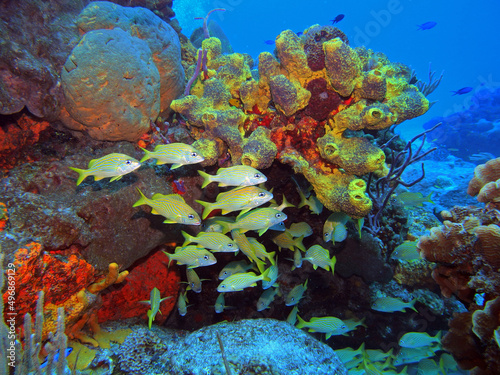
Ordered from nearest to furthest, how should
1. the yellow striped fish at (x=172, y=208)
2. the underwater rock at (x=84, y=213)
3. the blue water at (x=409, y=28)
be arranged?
1. the underwater rock at (x=84, y=213)
2. the yellow striped fish at (x=172, y=208)
3. the blue water at (x=409, y=28)

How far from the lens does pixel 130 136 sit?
3904 millimetres

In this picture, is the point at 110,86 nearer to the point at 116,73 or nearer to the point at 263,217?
the point at 116,73

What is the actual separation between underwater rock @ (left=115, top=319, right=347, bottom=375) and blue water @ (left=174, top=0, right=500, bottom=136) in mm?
70219

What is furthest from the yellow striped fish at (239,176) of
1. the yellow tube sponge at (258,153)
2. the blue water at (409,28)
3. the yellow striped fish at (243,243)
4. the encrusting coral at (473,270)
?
the blue water at (409,28)

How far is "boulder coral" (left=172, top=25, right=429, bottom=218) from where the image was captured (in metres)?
3.04

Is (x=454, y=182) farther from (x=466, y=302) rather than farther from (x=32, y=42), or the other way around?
(x=32, y=42)

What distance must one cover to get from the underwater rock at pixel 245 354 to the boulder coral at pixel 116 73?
10.6ft

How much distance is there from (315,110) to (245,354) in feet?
10.9

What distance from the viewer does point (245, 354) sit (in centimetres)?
267

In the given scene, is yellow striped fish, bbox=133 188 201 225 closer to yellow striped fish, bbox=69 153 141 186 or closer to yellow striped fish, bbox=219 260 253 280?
yellow striped fish, bbox=69 153 141 186

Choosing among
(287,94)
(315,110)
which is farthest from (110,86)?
(315,110)

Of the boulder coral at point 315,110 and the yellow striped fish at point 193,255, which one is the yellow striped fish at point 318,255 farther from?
the yellow striped fish at point 193,255

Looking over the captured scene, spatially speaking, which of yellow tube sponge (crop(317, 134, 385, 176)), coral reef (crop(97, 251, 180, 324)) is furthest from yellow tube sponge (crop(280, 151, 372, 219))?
coral reef (crop(97, 251, 180, 324))

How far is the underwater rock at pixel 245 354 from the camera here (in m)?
A: 2.56
